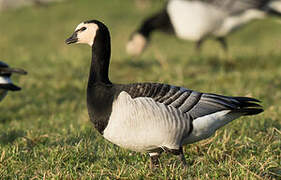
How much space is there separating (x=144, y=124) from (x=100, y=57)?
3.06ft

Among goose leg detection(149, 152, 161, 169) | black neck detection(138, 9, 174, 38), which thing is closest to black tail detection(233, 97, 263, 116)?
goose leg detection(149, 152, 161, 169)

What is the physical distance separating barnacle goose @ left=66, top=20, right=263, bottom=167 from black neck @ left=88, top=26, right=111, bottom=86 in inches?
0.4

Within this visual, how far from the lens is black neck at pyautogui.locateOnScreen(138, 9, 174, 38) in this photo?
1333 centimetres

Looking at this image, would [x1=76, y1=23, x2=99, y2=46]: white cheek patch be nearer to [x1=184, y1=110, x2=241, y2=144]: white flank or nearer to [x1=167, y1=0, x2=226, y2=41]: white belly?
[x1=184, y1=110, x2=241, y2=144]: white flank

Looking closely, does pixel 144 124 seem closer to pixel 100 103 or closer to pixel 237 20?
pixel 100 103

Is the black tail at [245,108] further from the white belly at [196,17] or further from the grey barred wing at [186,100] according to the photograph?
the white belly at [196,17]

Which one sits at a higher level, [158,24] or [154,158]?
[158,24]

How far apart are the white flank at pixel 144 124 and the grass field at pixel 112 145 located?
0.78 ft

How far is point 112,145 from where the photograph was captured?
505cm

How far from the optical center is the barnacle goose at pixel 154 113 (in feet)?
13.1

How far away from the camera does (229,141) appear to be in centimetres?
499

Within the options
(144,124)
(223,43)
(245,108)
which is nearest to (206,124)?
(245,108)

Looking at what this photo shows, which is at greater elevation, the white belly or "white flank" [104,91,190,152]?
the white belly

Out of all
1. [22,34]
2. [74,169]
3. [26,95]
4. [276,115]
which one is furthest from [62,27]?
[74,169]
